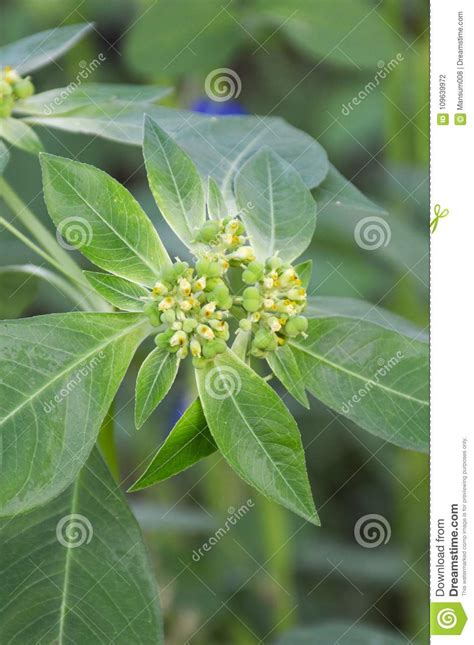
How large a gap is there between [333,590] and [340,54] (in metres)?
1.13

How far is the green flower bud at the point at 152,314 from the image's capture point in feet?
2.89

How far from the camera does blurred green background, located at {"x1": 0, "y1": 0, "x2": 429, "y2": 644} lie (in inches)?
66.9

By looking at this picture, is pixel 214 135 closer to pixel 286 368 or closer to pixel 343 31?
pixel 286 368

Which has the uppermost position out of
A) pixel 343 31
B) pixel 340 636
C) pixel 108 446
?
pixel 343 31

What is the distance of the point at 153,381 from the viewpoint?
877mm

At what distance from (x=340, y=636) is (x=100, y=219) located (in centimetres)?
80

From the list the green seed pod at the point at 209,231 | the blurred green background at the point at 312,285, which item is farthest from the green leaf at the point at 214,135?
the blurred green background at the point at 312,285

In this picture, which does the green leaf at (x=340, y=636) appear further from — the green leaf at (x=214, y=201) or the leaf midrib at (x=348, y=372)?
the green leaf at (x=214, y=201)

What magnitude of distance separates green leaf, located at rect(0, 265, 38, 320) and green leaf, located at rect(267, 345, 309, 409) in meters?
0.37
